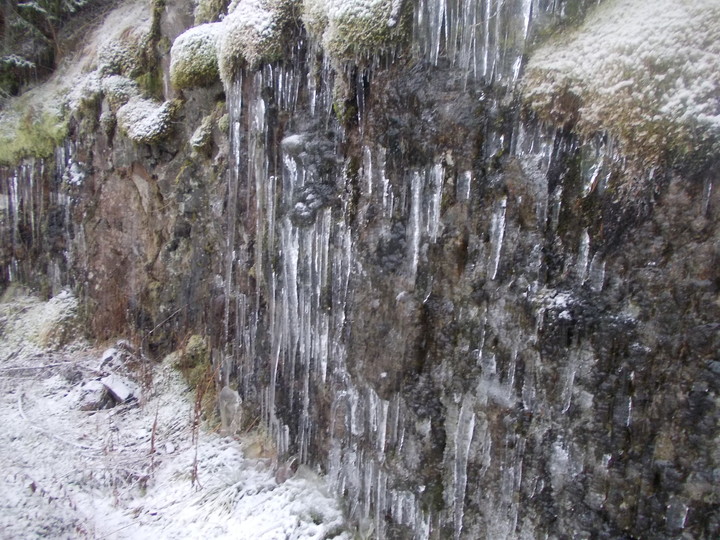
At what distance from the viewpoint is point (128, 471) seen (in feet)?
16.4

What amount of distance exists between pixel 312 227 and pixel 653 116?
2434 millimetres

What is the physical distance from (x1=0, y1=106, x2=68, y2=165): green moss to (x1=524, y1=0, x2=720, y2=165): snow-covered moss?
24.0 feet

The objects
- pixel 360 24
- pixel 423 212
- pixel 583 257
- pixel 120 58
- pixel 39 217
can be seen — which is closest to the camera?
pixel 583 257

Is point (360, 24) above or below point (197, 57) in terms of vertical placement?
above

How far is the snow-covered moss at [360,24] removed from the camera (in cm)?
348

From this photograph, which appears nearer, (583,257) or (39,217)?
(583,257)

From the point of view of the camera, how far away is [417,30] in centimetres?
342

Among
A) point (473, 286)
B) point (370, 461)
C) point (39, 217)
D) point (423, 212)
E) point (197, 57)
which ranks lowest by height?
point (370, 461)

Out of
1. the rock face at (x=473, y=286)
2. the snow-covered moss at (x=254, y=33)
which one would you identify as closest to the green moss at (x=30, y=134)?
the snow-covered moss at (x=254, y=33)

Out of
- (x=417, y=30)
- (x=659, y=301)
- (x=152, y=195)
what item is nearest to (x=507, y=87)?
(x=417, y=30)

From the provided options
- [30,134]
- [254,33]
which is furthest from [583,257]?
[30,134]

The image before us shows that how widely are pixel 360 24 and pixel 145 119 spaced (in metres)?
3.77

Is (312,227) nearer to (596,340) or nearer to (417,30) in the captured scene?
(417,30)

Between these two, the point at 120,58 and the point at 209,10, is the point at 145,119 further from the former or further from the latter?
the point at 209,10
